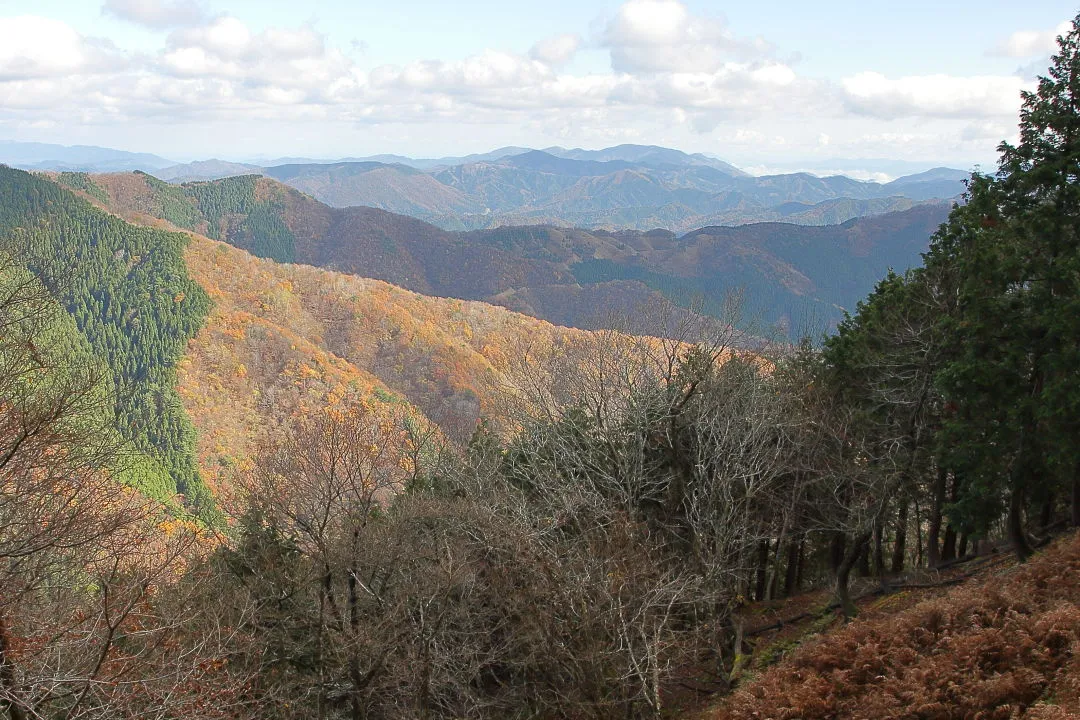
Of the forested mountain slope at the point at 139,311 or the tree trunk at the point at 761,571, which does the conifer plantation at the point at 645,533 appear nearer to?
the tree trunk at the point at 761,571

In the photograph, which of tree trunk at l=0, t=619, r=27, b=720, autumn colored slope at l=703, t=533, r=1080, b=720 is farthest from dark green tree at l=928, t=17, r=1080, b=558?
tree trunk at l=0, t=619, r=27, b=720

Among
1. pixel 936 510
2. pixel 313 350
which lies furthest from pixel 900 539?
pixel 313 350

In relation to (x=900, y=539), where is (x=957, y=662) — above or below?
above

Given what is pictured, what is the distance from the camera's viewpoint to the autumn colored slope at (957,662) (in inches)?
330

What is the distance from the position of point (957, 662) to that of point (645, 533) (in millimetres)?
7841

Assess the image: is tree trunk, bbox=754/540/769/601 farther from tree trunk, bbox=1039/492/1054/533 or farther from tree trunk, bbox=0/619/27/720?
tree trunk, bbox=0/619/27/720

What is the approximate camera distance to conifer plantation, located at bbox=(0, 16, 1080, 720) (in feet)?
30.4

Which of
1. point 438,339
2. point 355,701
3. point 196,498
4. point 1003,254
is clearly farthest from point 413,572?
point 438,339

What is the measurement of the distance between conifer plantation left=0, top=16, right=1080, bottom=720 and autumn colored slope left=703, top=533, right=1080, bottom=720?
5 centimetres

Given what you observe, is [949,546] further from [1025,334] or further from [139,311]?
[139,311]

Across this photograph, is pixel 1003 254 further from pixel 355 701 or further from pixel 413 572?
pixel 355 701

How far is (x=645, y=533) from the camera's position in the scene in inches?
655

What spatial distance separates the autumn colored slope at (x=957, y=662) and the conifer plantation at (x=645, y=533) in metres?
0.05

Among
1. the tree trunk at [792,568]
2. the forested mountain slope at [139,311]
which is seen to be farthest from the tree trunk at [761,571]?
the forested mountain slope at [139,311]
